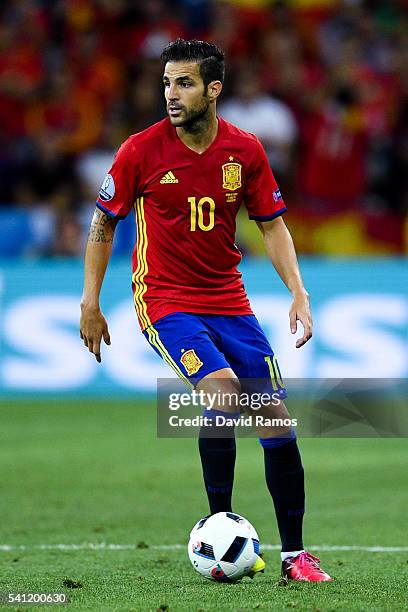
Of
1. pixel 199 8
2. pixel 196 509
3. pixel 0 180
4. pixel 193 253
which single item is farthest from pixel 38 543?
pixel 199 8

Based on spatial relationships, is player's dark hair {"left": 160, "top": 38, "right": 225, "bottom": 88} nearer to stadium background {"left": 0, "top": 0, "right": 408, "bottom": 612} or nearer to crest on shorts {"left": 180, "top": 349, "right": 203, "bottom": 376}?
crest on shorts {"left": 180, "top": 349, "right": 203, "bottom": 376}

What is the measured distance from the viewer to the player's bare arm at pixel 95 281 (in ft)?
18.4

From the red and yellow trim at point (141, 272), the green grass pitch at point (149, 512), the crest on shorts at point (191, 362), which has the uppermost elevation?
the red and yellow trim at point (141, 272)

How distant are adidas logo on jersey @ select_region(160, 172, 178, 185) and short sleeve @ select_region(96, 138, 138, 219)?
141mm

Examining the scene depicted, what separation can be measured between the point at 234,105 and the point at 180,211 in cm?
856

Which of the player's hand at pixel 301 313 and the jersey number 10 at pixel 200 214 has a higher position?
the jersey number 10 at pixel 200 214

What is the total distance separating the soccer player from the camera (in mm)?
5676

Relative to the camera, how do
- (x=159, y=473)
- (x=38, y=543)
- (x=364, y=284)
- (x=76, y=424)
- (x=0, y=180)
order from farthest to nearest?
(x=0, y=180) → (x=364, y=284) → (x=76, y=424) → (x=159, y=473) → (x=38, y=543)

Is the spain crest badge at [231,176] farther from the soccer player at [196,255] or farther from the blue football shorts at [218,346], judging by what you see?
the blue football shorts at [218,346]

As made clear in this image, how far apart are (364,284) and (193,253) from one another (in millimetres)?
6841

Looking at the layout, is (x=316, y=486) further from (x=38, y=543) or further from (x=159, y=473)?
(x=38, y=543)

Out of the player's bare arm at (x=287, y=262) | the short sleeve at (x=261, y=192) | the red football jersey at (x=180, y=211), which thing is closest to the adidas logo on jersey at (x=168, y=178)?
the red football jersey at (x=180, y=211)

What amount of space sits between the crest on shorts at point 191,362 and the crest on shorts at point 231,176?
0.83m

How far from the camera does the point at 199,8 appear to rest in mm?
15797
